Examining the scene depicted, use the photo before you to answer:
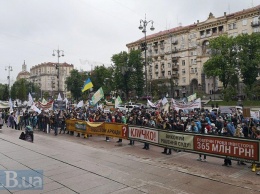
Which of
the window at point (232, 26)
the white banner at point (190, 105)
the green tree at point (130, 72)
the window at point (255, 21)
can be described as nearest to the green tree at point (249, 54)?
the window at point (255, 21)

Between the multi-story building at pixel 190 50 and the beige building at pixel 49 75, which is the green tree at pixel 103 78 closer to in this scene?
the multi-story building at pixel 190 50

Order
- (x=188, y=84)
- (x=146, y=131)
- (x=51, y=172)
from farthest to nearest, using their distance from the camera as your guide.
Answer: (x=188, y=84)
(x=146, y=131)
(x=51, y=172)

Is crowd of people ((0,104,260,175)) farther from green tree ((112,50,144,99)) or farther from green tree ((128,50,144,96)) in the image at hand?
green tree ((128,50,144,96))

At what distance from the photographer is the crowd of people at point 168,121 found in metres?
13.4

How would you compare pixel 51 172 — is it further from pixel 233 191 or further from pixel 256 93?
pixel 256 93

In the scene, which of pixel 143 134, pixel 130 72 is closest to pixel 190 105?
pixel 143 134

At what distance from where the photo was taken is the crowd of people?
13.4 metres

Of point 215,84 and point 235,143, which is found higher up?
point 215,84

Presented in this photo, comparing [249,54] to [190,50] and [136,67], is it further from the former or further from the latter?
[136,67]

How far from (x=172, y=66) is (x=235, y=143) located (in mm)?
74538

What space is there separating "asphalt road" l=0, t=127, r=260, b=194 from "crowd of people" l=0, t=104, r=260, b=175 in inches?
43.8

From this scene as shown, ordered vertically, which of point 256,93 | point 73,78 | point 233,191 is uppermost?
point 73,78

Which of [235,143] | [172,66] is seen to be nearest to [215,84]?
[172,66]

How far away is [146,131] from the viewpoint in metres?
14.4
